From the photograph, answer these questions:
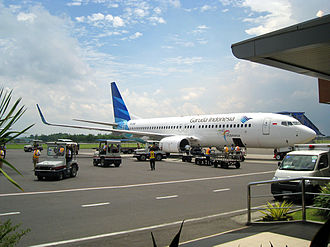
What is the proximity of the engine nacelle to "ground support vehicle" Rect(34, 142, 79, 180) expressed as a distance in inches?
603

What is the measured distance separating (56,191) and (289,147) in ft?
69.7

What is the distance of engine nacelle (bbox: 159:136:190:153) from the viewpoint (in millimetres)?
32469

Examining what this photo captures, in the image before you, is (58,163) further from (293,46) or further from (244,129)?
(244,129)

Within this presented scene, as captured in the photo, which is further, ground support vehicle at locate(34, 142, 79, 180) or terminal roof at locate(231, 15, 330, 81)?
ground support vehicle at locate(34, 142, 79, 180)

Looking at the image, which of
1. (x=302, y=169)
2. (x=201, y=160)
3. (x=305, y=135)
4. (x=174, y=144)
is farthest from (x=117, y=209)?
(x=174, y=144)

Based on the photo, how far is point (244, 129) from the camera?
1157 inches

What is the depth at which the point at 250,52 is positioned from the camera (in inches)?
231

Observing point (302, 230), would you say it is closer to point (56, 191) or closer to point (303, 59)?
point (303, 59)

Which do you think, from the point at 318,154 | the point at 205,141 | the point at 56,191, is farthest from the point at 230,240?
the point at 205,141

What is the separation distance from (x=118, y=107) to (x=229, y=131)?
73.6 feet

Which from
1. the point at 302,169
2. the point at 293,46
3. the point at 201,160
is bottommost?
the point at 201,160

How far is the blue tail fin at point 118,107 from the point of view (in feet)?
157

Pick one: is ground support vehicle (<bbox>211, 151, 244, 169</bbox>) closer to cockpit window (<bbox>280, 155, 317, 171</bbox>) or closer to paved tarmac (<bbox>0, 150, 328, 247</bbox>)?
paved tarmac (<bbox>0, 150, 328, 247</bbox>)

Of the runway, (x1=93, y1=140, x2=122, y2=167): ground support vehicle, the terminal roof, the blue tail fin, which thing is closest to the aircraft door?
(x1=93, y1=140, x2=122, y2=167): ground support vehicle
